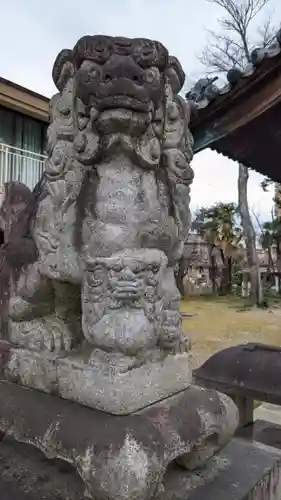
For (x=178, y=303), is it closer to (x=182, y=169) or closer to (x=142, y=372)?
(x=142, y=372)

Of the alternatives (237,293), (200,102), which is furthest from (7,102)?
(237,293)

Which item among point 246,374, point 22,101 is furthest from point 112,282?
point 22,101

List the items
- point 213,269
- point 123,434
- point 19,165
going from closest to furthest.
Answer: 1. point 123,434
2. point 19,165
3. point 213,269

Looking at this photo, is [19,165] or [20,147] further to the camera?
[20,147]

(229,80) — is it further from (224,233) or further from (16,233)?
(224,233)

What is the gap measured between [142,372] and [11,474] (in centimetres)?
54

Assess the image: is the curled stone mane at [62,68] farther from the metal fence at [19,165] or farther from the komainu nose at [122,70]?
the metal fence at [19,165]

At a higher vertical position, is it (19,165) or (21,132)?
(21,132)

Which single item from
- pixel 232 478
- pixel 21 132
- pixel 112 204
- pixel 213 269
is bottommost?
pixel 232 478

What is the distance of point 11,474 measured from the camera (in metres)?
1.35

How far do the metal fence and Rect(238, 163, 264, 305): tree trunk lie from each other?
20.2 feet

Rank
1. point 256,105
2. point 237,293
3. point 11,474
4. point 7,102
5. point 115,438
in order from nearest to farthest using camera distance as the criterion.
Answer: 1. point 115,438
2. point 11,474
3. point 256,105
4. point 7,102
5. point 237,293

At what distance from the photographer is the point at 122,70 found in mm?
1153

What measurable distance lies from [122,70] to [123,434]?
92 centimetres
